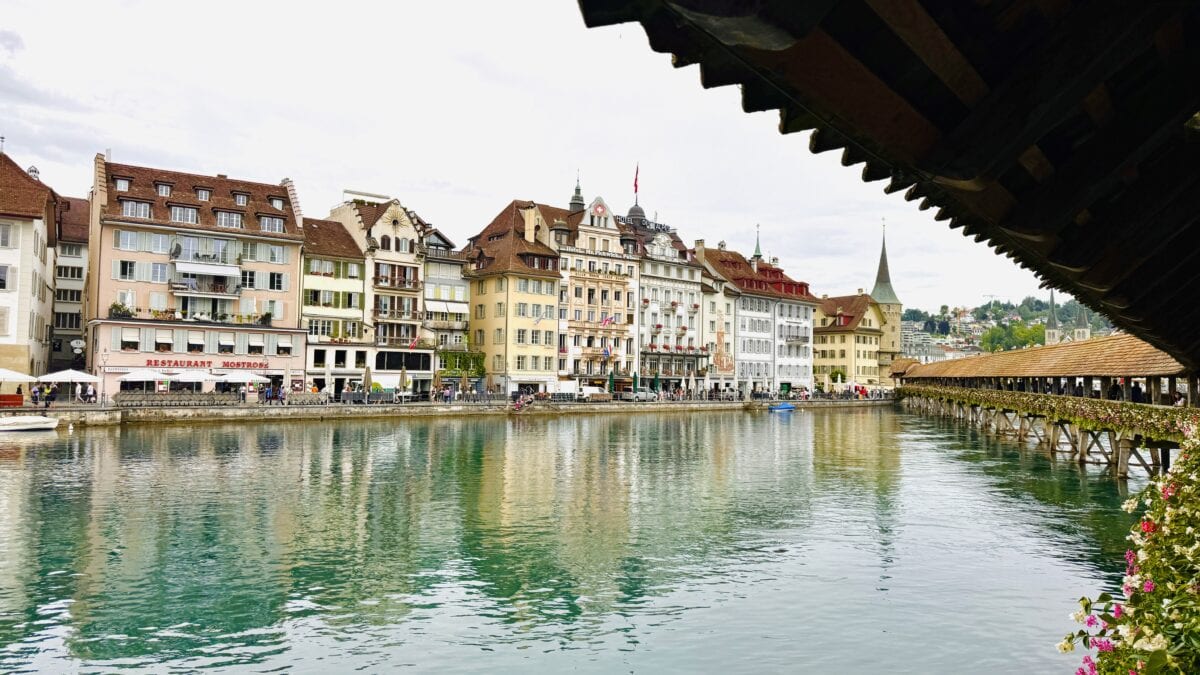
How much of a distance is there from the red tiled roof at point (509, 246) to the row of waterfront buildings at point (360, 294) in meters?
0.23

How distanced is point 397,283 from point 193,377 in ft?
70.7

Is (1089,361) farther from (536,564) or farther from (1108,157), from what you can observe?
(1108,157)

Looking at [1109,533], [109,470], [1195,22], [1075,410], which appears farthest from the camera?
[1075,410]

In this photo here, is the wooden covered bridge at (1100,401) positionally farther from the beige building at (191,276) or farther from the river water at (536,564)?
the beige building at (191,276)

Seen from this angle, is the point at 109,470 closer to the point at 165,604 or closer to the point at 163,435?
the point at 163,435

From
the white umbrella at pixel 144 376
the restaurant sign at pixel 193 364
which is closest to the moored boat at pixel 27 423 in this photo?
the white umbrella at pixel 144 376

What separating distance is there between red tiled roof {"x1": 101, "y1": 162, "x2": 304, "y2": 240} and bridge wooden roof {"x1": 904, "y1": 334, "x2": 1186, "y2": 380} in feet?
175

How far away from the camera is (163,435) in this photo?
47.6 metres

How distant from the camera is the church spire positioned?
15788 centimetres

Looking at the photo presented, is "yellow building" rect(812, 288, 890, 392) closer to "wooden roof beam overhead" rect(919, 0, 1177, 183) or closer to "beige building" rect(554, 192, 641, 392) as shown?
"beige building" rect(554, 192, 641, 392)

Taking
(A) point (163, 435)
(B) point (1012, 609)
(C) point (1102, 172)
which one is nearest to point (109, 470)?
(A) point (163, 435)

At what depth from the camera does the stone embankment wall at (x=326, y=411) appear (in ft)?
169

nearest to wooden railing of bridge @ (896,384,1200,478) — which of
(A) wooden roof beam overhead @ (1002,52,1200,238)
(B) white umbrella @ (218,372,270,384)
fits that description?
(A) wooden roof beam overhead @ (1002,52,1200,238)

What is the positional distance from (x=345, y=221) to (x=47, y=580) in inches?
2598
